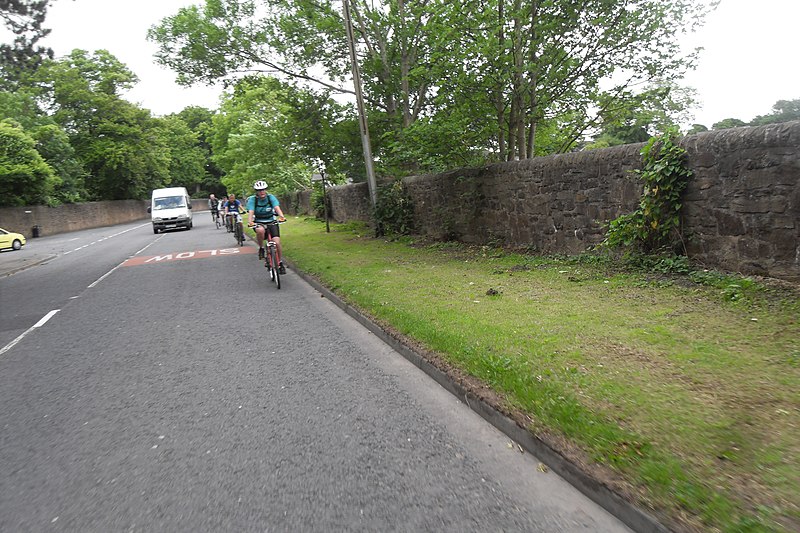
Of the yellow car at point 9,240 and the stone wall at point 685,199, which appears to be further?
the yellow car at point 9,240

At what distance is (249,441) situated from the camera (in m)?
3.82

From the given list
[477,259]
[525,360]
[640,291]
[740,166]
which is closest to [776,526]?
[525,360]

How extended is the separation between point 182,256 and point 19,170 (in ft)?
88.9

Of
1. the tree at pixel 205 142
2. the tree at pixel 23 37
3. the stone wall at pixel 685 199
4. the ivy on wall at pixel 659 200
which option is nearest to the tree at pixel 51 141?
the tree at pixel 23 37

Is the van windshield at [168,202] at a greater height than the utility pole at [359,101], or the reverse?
the utility pole at [359,101]

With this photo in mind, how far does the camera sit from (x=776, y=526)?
2.27 m

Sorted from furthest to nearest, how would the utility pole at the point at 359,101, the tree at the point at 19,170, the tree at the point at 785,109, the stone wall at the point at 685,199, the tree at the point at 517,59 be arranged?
the tree at the point at 19,170 → the tree at the point at 785,109 → the utility pole at the point at 359,101 → the tree at the point at 517,59 → the stone wall at the point at 685,199

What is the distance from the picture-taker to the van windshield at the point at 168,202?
32906 mm

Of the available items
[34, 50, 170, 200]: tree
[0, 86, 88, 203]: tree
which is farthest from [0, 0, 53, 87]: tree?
[34, 50, 170, 200]: tree

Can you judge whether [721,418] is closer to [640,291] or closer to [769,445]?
[769,445]

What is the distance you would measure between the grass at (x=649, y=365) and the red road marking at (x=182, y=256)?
9656 millimetres

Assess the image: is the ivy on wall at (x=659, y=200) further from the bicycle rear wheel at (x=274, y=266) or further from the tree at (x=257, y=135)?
the tree at (x=257, y=135)

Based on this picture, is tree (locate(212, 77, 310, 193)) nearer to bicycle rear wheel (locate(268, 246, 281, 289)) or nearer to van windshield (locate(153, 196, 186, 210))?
van windshield (locate(153, 196, 186, 210))

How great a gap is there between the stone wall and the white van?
73.9 feet
